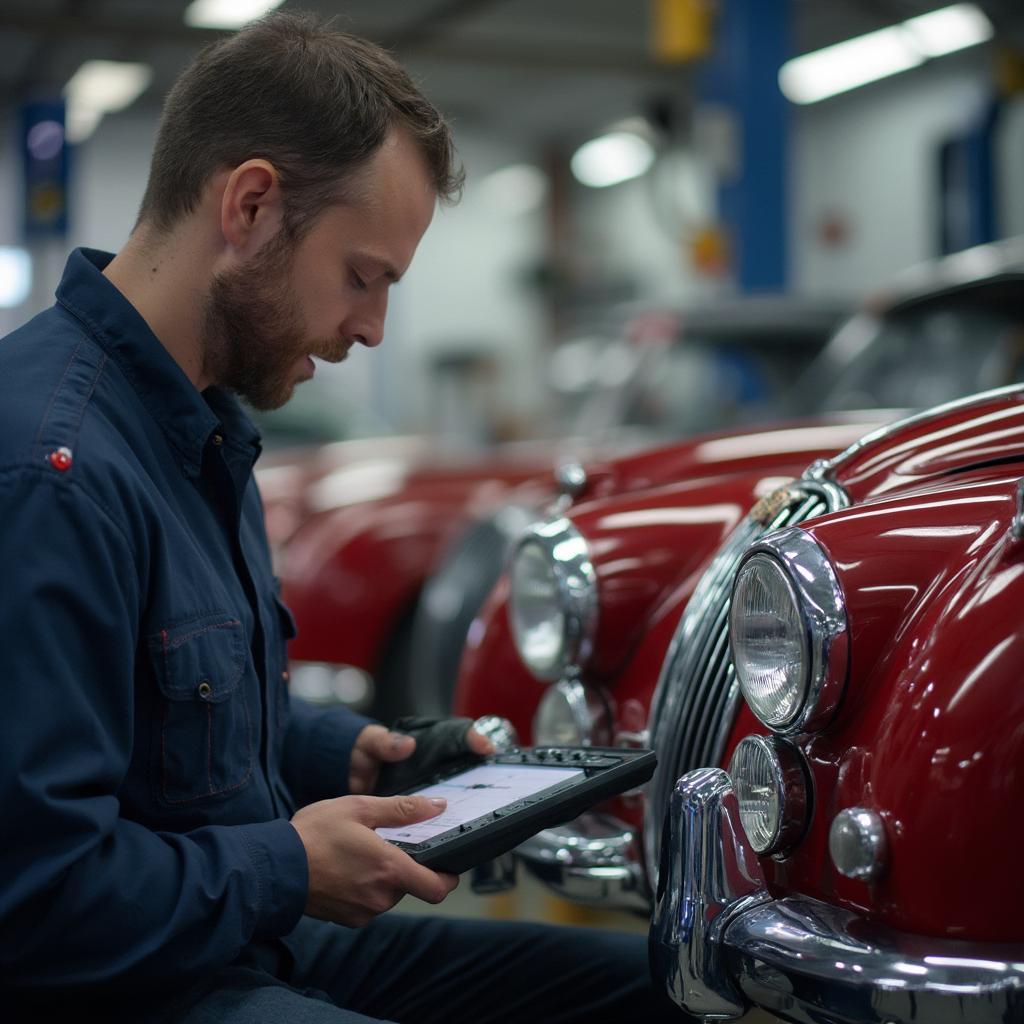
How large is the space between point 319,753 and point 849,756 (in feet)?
2.49

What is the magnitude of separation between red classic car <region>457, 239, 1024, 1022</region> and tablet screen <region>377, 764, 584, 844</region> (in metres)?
0.17

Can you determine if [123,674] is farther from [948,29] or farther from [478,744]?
[948,29]

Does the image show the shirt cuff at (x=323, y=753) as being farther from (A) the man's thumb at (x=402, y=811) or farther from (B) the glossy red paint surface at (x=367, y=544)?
(B) the glossy red paint surface at (x=367, y=544)

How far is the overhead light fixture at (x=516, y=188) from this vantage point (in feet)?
60.4

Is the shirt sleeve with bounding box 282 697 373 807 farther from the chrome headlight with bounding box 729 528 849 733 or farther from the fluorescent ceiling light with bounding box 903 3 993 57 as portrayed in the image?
the fluorescent ceiling light with bounding box 903 3 993 57

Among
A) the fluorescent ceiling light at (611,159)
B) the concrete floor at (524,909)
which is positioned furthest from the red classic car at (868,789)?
the fluorescent ceiling light at (611,159)

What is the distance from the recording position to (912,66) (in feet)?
45.4

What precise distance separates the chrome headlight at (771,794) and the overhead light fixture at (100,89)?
→ 1321 cm

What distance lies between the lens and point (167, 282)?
150cm

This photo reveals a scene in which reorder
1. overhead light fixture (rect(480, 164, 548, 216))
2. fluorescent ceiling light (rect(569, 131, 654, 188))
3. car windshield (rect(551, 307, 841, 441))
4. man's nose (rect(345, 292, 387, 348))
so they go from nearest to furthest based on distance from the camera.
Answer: man's nose (rect(345, 292, 387, 348)), car windshield (rect(551, 307, 841, 441)), fluorescent ceiling light (rect(569, 131, 654, 188)), overhead light fixture (rect(480, 164, 548, 216))

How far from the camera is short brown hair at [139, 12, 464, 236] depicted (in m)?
1.48

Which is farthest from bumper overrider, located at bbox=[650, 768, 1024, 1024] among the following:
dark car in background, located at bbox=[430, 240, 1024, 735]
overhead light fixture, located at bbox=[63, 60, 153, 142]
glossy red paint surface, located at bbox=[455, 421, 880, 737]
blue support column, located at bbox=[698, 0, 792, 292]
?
overhead light fixture, located at bbox=[63, 60, 153, 142]

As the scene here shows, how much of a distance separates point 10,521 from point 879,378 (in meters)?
3.03

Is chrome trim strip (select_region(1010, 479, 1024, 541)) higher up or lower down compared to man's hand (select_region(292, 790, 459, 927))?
higher up
